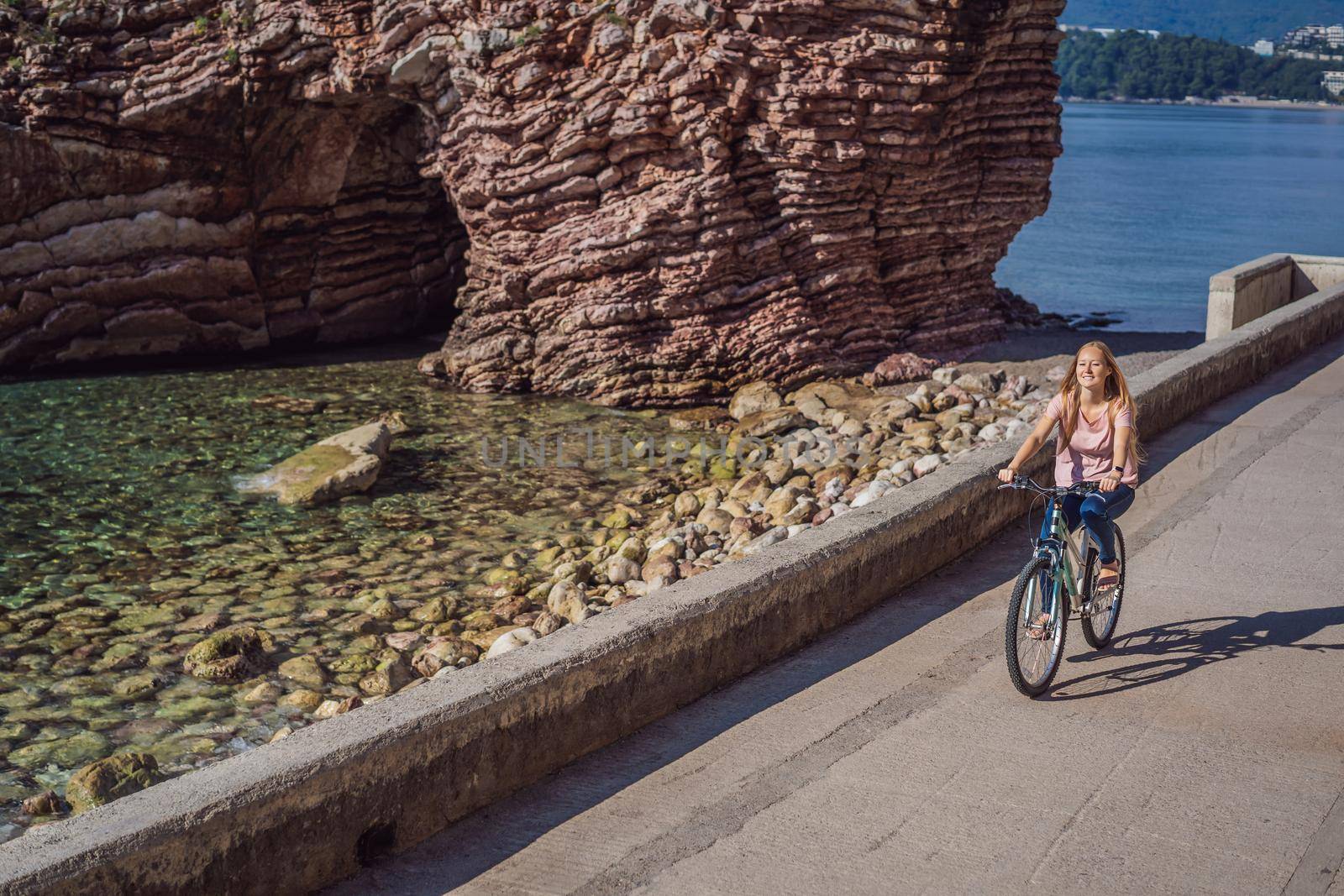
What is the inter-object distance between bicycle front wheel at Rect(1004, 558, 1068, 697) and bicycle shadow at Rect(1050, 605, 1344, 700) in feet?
0.60

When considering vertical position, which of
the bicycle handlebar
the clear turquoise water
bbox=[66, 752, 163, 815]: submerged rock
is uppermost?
the bicycle handlebar

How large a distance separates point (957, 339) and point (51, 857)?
1880 cm

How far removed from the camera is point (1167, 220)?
2378 inches

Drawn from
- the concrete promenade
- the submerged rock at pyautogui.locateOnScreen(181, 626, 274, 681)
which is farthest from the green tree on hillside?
the concrete promenade

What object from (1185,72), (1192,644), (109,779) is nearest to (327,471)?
(109,779)

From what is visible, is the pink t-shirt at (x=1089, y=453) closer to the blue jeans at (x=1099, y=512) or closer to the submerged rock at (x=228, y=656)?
the blue jeans at (x=1099, y=512)

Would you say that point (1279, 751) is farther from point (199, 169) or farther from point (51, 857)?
point (199, 169)

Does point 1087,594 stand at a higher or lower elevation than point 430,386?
higher

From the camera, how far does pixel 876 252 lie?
67.1ft

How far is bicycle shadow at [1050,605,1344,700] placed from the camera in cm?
681

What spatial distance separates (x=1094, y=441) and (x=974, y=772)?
1.88m

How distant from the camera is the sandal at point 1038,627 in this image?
643 cm

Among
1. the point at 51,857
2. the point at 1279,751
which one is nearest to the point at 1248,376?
the point at 1279,751

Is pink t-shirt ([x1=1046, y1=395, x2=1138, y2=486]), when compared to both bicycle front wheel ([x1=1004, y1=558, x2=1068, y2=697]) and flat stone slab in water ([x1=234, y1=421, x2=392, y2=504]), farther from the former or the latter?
flat stone slab in water ([x1=234, y1=421, x2=392, y2=504])
